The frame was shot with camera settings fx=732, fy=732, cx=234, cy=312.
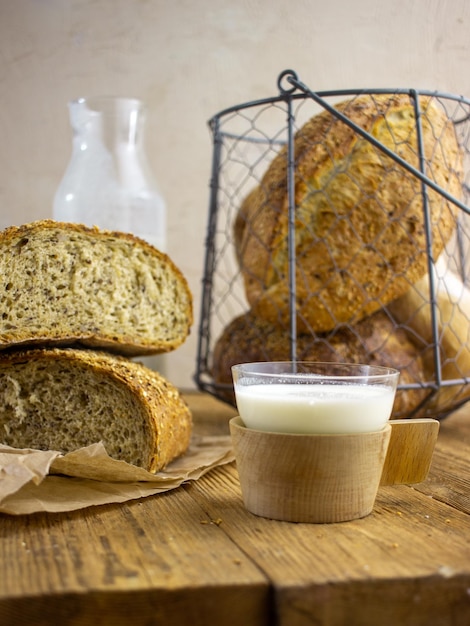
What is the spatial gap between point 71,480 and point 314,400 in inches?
15.0

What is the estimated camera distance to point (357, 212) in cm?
134

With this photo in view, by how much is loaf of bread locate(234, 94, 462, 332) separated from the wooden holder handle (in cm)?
41

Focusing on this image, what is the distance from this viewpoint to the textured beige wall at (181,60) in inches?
83.3

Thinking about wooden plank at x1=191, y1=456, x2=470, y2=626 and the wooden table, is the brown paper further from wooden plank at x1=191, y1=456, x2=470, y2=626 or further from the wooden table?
wooden plank at x1=191, y1=456, x2=470, y2=626

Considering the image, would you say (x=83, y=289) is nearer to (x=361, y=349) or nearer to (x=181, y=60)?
(x=361, y=349)

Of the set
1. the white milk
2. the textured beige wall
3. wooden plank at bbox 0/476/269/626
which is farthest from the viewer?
the textured beige wall

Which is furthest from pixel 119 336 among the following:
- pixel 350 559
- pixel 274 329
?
pixel 350 559

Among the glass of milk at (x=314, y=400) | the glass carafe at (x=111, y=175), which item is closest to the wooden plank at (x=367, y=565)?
the glass of milk at (x=314, y=400)

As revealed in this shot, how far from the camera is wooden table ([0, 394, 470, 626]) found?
0.68 m

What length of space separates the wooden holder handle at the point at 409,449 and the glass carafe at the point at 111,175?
82 cm

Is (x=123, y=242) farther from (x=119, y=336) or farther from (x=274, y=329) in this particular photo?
(x=274, y=329)

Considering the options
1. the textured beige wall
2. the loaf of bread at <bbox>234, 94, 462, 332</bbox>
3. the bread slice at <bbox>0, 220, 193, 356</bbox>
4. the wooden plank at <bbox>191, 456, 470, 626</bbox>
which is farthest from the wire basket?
the textured beige wall

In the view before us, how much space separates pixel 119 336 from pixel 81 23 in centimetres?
127

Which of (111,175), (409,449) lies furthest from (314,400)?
(111,175)
